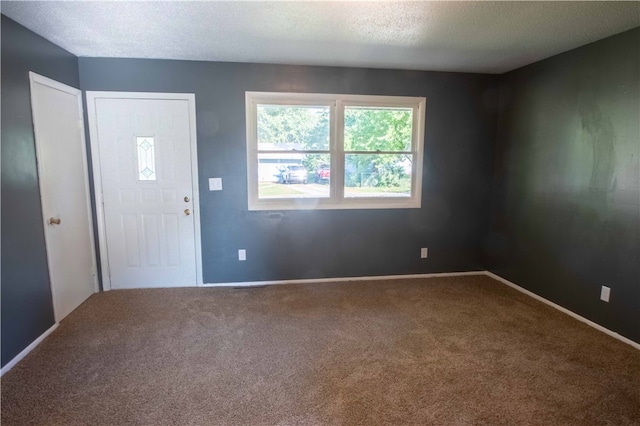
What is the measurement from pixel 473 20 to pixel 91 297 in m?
4.24

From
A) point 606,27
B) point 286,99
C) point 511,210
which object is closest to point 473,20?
point 606,27

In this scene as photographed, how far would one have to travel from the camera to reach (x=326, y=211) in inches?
151

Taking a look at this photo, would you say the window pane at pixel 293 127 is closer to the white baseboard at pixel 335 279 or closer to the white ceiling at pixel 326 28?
the white ceiling at pixel 326 28

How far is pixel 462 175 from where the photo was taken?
4.06m

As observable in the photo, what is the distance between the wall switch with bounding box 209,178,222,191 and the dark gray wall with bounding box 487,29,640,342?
328 centimetres

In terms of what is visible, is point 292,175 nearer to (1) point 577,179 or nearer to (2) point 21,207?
(2) point 21,207

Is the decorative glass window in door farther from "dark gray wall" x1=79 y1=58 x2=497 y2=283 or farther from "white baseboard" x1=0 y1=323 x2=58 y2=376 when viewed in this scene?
"white baseboard" x1=0 y1=323 x2=58 y2=376

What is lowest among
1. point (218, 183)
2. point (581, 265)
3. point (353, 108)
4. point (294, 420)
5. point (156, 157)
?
point (294, 420)

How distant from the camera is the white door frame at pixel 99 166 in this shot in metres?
3.35

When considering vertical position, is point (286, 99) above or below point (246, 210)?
above

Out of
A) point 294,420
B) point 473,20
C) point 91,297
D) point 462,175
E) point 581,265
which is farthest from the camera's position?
point 462,175

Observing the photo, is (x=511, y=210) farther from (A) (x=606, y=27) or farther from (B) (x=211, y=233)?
(B) (x=211, y=233)

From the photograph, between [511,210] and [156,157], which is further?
[511,210]

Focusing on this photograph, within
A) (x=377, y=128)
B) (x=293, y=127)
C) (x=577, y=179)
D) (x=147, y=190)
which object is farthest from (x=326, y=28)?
(x=577, y=179)
